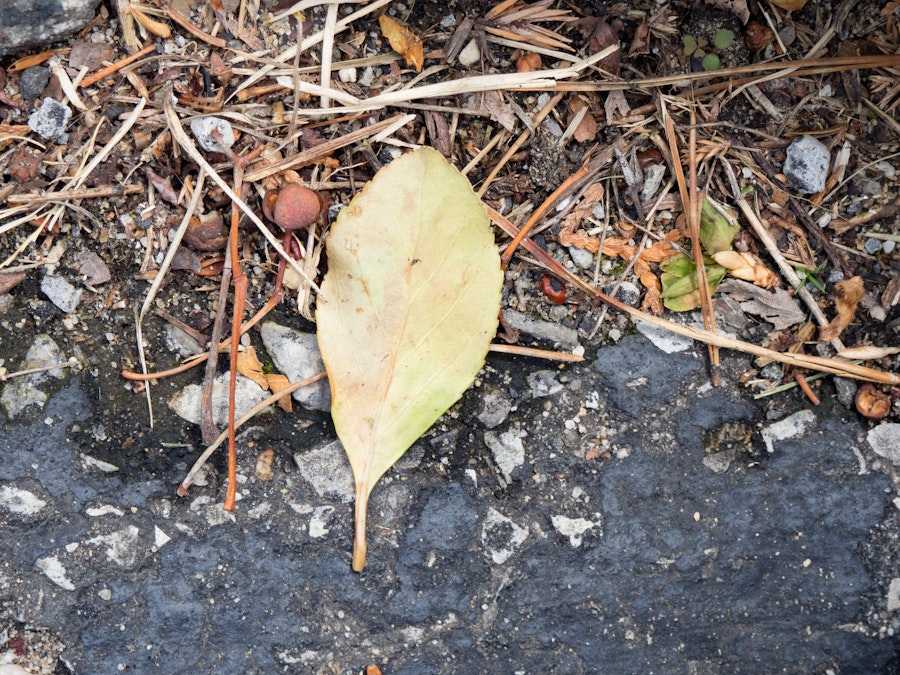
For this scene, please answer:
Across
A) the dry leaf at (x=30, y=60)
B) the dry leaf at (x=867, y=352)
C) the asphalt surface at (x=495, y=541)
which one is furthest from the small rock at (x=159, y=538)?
the dry leaf at (x=867, y=352)

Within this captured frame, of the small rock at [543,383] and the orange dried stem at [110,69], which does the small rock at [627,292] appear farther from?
the orange dried stem at [110,69]

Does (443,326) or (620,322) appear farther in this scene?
(620,322)

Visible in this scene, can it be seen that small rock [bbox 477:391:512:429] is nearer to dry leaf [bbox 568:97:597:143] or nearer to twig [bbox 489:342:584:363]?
twig [bbox 489:342:584:363]

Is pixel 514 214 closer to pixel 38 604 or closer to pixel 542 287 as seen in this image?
pixel 542 287

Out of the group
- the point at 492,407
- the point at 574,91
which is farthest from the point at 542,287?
the point at 574,91

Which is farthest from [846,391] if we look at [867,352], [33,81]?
[33,81]

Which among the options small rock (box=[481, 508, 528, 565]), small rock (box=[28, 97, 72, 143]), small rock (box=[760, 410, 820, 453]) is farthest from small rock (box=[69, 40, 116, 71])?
small rock (box=[760, 410, 820, 453])
